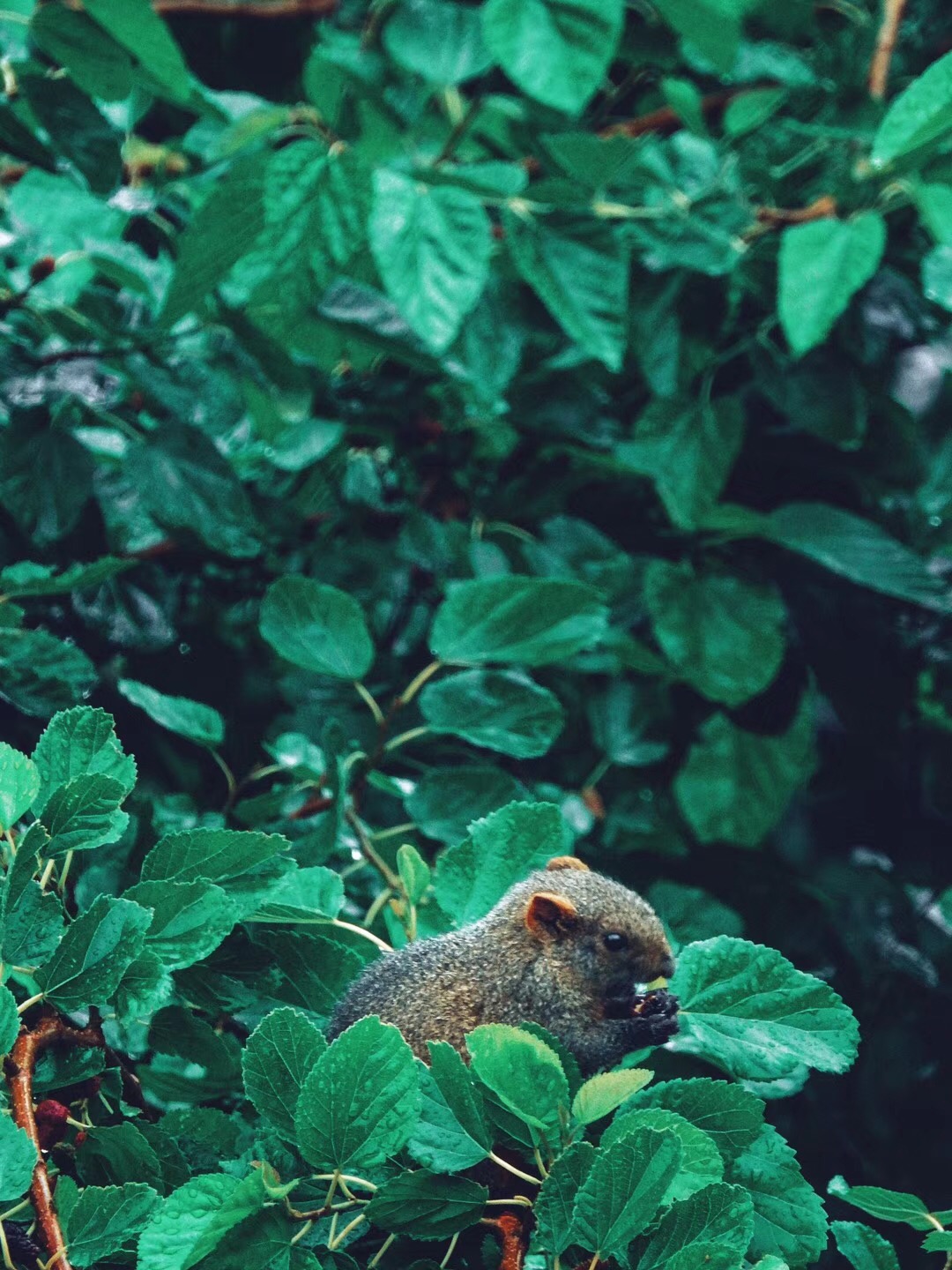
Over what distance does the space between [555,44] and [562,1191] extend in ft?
3.10

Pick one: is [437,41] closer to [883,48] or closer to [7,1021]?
[883,48]

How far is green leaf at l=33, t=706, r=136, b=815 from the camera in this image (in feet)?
2.21

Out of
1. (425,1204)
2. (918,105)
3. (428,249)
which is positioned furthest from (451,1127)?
(428,249)

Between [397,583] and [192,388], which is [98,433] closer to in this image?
[192,388]

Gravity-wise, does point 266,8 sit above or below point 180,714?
above

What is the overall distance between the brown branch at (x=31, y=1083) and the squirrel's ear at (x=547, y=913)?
469 mm

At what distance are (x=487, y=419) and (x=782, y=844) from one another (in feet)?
2.08

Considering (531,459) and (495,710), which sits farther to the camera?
(531,459)

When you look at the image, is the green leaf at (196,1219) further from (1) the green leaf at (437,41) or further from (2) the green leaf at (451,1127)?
(1) the green leaf at (437,41)

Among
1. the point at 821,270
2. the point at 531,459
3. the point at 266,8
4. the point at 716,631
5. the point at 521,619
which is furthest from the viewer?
the point at 266,8

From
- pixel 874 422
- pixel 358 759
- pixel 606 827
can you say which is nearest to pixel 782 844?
pixel 606 827

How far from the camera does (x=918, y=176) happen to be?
1312 millimetres

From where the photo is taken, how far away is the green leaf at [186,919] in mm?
615

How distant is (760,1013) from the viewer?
654 mm
